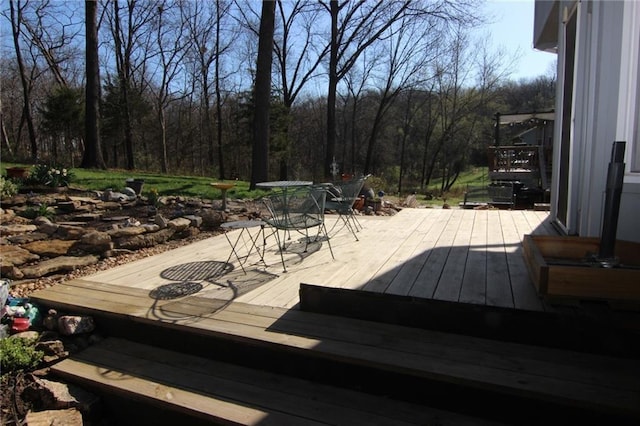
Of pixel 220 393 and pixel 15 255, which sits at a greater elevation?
pixel 15 255

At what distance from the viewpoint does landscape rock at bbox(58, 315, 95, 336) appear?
2.72m

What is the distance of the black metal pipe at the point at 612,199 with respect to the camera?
6.75ft

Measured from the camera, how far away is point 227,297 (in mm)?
2826

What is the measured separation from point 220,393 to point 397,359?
2.95 ft

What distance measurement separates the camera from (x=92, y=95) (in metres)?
11.0

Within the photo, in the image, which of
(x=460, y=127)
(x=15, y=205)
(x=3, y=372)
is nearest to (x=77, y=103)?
(x=15, y=205)

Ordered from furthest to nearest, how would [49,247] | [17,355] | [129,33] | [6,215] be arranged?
[129,33]
[6,215]
[49,247]
[17,355]

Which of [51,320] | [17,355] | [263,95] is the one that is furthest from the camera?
[263,95]

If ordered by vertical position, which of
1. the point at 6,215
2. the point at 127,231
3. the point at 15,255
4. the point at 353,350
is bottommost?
the point at 353,350

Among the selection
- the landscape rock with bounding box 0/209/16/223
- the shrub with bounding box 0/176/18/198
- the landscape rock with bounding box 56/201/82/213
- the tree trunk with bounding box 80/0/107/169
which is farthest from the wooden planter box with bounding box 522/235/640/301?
the tree trunk with bounding box 80/0/107/169

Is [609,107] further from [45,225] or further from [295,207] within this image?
[45,225]

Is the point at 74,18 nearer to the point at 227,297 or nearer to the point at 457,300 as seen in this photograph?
the point at 227,297

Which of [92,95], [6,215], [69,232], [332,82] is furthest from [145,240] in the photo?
[332,82]

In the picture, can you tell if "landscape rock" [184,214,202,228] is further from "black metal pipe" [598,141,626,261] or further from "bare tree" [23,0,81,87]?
"bare tree" [23,0,81,87]
